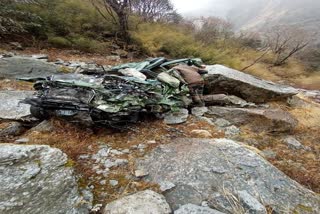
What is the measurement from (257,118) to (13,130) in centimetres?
251

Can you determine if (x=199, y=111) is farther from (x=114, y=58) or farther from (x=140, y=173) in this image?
(x=114, y=58)

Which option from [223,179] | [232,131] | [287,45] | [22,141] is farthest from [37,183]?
[287,45]

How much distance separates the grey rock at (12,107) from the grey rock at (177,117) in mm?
1411

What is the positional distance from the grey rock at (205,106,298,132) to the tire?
1.73 metres

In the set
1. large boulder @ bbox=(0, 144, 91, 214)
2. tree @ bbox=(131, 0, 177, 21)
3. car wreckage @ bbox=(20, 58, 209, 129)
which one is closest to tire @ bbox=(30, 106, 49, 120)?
car wreckage @ bbox=(20, 58, 209, 129)

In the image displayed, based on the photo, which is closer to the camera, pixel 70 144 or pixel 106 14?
pixel 70 144

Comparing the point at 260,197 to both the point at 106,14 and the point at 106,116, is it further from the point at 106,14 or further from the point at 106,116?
the point at 106,14

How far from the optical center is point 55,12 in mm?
5883

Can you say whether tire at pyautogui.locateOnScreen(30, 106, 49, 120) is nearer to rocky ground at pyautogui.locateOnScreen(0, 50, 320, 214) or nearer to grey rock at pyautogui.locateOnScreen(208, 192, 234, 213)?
rocky ground at pyautogui.locateOnScreen(0, 50, 320, 214)

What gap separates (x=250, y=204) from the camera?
1.48 m

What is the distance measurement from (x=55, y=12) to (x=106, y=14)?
1.48m

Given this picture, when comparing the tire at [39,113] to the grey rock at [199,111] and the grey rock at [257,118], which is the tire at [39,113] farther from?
the grey rock at [257,118]

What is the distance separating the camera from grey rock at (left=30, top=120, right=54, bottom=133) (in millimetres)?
2244

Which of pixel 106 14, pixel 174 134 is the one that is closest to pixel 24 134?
pixel 174 134
